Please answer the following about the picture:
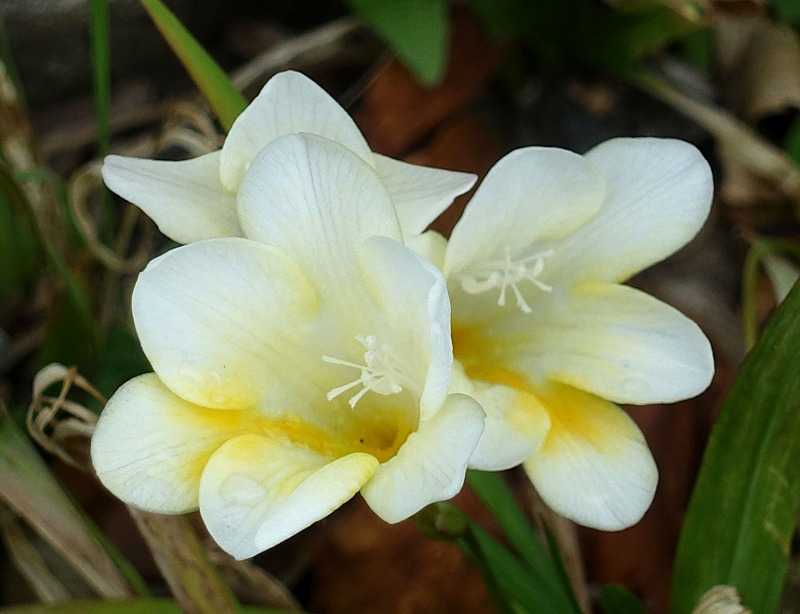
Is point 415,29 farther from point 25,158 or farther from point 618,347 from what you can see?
point 618,347

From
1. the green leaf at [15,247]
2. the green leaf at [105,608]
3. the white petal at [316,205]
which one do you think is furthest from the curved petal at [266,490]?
the green leaf at [15,247]

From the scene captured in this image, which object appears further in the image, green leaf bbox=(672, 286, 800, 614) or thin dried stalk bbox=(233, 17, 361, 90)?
thin dried stalk bbox=(233, 17, 361, 90)

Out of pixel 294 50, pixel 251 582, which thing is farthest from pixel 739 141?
pixel 251 582

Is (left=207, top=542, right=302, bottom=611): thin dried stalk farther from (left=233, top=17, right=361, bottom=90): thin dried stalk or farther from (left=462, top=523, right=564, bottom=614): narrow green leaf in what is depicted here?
(left=233, top=17, right=361, bottom=90): thin dried stalk

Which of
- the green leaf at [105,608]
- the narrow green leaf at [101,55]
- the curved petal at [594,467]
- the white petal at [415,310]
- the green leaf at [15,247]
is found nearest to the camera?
the white petal at [415,310]

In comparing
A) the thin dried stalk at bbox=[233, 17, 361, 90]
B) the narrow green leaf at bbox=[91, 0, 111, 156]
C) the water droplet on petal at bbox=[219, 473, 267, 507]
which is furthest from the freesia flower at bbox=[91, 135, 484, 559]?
the thin dried stalk at bbox=[233, 17, 361, 90]

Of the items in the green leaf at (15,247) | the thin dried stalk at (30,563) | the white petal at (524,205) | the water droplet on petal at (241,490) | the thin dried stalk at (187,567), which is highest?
the white petal at (524,205)

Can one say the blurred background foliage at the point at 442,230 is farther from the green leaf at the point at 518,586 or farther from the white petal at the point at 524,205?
the white petal at the point at 524,205
